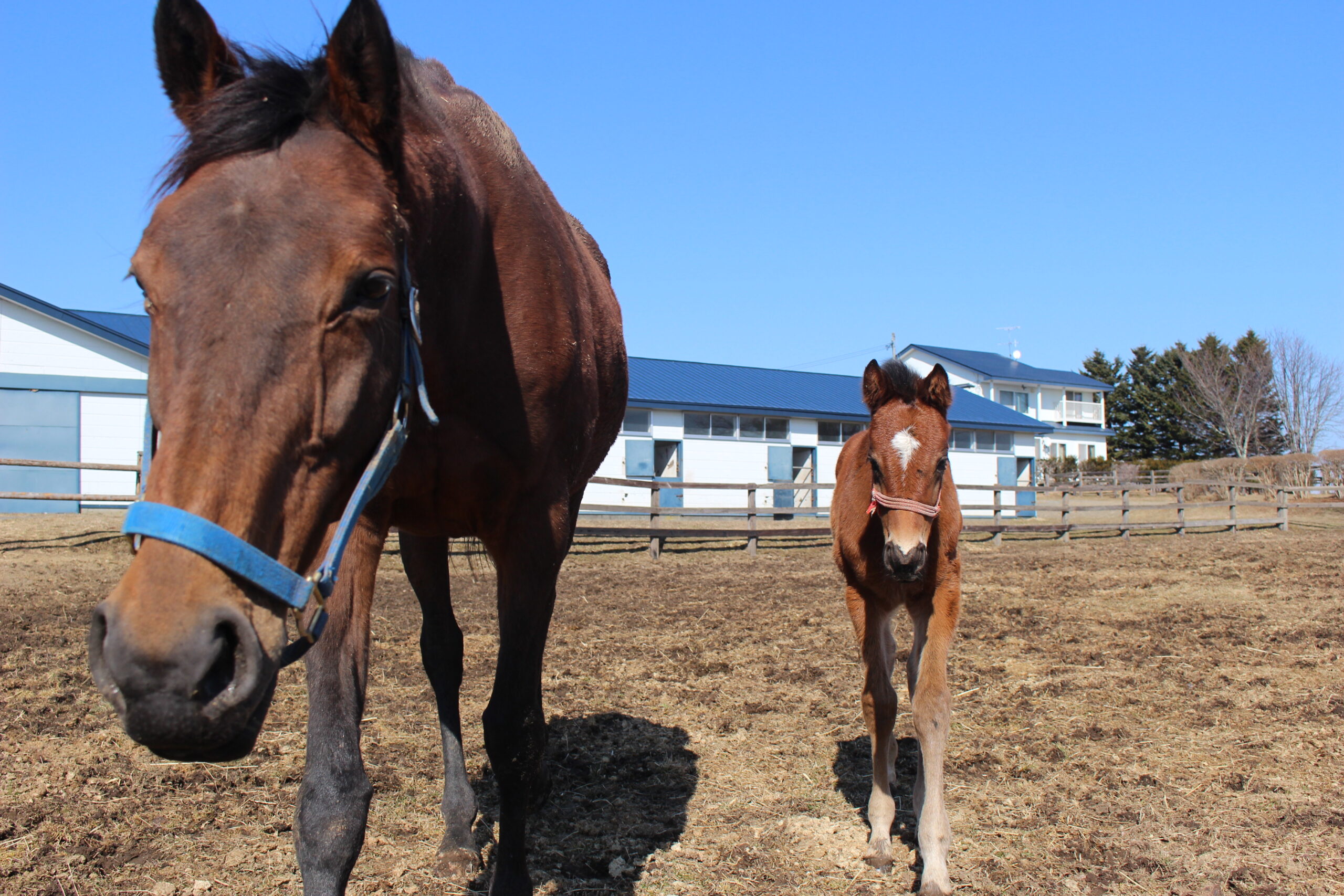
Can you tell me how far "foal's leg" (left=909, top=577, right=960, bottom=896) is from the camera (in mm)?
3070

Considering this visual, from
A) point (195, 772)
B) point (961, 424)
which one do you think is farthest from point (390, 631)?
point (961, 424)

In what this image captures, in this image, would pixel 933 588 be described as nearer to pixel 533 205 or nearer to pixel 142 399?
pixel 533 205

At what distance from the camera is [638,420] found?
25.1 metres

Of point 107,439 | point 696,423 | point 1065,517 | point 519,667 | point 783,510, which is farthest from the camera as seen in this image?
point 696,423

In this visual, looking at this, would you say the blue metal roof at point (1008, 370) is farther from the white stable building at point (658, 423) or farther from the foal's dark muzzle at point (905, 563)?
the foal's dark muzzle at point (905, 563)

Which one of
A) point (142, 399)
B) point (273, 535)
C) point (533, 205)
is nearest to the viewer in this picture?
point (273, 535)

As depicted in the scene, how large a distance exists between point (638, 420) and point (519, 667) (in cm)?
2261

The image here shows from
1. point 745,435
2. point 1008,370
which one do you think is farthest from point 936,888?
point 1008,370

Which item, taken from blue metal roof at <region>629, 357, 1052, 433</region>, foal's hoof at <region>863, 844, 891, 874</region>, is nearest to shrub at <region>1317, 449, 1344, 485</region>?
blue metal roof at <region>629, 357, 1052, 433</region>

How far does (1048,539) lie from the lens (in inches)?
776

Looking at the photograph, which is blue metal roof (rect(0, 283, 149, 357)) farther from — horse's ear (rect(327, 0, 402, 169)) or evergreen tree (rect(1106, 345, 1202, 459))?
evergreen tree (rect(1106, 345, 1202, 459))

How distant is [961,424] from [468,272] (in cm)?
3035

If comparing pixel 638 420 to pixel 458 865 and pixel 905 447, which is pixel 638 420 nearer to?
pixel 905 447

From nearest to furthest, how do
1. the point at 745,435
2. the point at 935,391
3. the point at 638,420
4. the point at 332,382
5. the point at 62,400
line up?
the point at 332,382 → the point at 935,391 → the point at 62,400 → the point at 638,420 → the point at 745,435
